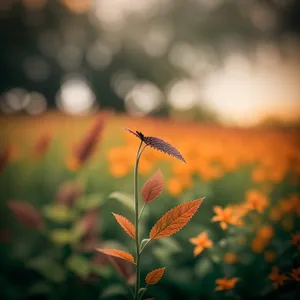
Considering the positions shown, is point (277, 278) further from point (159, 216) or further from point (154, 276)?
point (159, 216)

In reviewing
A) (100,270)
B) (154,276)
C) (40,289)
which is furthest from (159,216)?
(154,276)

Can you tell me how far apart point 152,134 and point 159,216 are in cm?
38

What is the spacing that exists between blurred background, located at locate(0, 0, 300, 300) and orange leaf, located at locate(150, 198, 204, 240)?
0.13m

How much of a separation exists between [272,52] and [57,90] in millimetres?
1483

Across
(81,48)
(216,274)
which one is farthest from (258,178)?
(81,48)

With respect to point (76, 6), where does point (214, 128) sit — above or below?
below

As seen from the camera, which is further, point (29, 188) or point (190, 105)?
point (190, 105)

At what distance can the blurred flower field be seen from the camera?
654 millimetres

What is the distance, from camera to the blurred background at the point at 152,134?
2.46ft

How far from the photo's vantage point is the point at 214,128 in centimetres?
161

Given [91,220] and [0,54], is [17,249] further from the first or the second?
[0,54]

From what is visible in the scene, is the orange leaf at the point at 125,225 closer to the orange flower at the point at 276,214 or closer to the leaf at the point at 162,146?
the leaf at the point at 162,146

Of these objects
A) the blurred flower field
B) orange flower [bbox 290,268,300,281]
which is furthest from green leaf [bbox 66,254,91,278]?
orange flower [bbox 290,268,300,281]

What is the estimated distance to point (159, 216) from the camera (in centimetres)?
93
